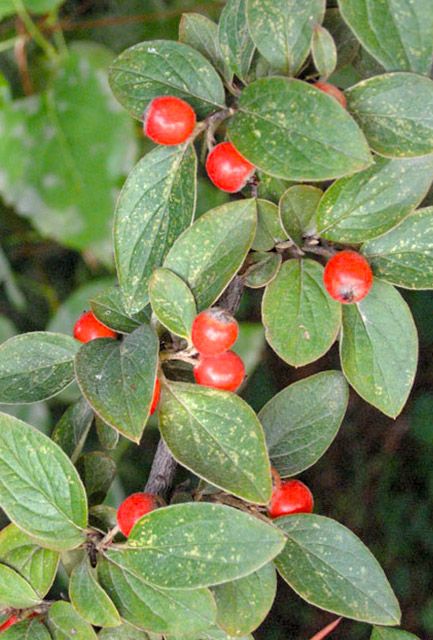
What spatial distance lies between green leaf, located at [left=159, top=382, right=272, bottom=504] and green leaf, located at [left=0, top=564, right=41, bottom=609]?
0.84ft

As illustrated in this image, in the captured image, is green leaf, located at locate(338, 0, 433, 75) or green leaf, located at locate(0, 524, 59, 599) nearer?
green leaf, located at locate(338, 0, 433, 75)

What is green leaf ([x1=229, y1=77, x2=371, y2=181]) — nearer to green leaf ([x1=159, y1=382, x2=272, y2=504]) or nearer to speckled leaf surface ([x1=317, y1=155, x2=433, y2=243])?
speckled leaf surface ([x1=317, y1=155, x2=433, y2=243])

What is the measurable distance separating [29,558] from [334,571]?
35 centimetres

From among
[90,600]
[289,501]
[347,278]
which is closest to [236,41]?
[347,278]

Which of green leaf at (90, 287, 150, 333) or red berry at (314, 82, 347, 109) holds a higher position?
red berry at (314, 82, 347, 109)

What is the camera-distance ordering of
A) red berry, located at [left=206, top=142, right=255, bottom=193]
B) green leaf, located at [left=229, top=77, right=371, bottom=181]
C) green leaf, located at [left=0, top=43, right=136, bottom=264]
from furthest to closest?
green leaf, located at [left=0, top=43, right=136, bottom=264] → red berry, located at [left=206, top=142, right=255, bottom=193] → green leaf, located at [left=229, top=77, right=371, bottom=181]

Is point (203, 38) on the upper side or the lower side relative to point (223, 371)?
upper

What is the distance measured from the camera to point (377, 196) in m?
0.89

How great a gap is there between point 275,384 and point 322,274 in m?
1.69

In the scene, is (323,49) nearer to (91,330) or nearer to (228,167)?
(228,167)

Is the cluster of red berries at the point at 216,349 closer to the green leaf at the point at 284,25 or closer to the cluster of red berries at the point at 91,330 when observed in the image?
the cluster of red berries at the point at 91,330

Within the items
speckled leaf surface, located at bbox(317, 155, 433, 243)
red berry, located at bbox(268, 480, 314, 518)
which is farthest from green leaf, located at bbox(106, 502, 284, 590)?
speckled leaf surface, located at bbox(317, 155, 433, 243)

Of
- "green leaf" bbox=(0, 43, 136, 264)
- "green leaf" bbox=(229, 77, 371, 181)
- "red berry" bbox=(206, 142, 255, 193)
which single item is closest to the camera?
"green leaf" bbox=(229, 77, 371, 181)

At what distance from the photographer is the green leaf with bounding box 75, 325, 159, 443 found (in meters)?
0.79
